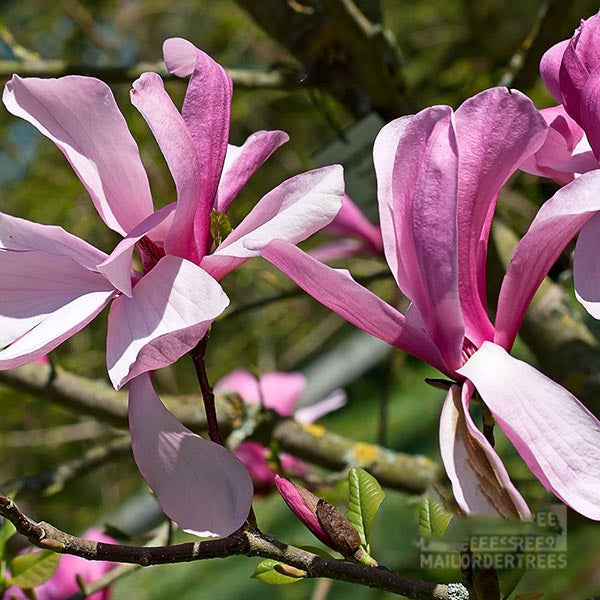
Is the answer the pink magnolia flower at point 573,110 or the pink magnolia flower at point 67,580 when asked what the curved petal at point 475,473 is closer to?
the pink magnolia flower at point 573,110

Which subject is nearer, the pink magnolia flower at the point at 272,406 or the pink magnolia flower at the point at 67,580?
the pink magnolia flower at the point at 67,580

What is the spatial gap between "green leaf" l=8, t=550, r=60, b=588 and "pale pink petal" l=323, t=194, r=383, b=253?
438 millimetres

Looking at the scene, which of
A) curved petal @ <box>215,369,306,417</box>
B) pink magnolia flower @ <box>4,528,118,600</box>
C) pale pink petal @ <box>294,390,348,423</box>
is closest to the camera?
pink magnolia flower @ <box>4,528,118,600</box>

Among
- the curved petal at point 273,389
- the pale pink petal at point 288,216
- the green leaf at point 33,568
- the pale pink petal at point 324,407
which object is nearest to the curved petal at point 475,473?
the pale pink petal at point 288,216

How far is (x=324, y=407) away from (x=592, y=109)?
49 centimetres

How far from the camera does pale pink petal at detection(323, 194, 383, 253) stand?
0.87 metres

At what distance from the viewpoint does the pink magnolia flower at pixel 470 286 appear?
0.34 meters

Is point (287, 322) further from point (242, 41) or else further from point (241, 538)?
point (241, 538)

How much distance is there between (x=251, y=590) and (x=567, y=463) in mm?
1277

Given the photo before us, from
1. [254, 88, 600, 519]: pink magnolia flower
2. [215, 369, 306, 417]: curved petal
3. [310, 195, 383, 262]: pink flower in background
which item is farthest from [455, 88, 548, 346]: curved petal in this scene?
[215, 369, 306, 417]: curved petal

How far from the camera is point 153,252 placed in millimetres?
426

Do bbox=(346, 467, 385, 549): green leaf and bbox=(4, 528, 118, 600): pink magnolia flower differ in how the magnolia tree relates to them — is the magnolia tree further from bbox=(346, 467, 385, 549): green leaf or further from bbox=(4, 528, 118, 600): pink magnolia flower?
bbox=(4, 528, 118, 600): pink magnolia flower

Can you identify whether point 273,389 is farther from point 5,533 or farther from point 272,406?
point 5,533

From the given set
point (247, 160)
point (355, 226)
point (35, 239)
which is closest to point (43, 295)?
point (35, 239)
